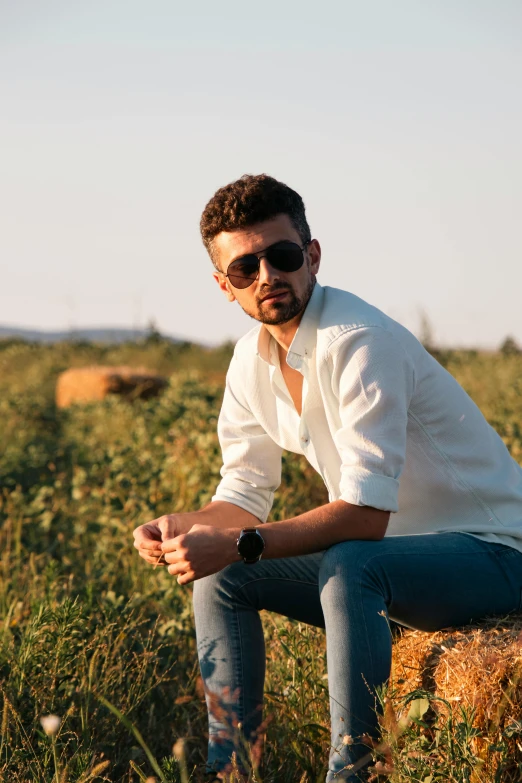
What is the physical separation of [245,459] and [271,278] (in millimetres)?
680

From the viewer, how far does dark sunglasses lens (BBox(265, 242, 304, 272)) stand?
298 cm

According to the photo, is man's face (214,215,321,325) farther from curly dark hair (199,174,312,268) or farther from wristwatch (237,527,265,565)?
wristwatch (237,527,265,565)

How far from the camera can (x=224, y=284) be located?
3.21 metres

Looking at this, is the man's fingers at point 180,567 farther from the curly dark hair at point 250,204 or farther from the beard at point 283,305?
the curly dark hair at point 250,204

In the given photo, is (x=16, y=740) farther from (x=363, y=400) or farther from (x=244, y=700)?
(x=363, y=400)

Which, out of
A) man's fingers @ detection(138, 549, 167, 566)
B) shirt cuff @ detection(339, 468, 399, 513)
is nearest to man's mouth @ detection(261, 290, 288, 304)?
shirt cuff @ detection(339, 468, 399, 513)

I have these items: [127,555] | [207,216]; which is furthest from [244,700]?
[127,555]

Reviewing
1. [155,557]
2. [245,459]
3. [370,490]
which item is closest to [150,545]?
[155,557]

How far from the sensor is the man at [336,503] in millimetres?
2586

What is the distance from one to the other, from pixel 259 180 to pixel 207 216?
0.69 ft

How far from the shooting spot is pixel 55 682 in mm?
3094

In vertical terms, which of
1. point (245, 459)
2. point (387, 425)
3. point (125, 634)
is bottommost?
point (125, 634)

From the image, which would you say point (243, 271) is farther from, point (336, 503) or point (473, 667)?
point (473, 667)

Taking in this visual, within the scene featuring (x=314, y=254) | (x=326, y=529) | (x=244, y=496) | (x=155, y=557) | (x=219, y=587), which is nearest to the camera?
(x=326, y=529)
